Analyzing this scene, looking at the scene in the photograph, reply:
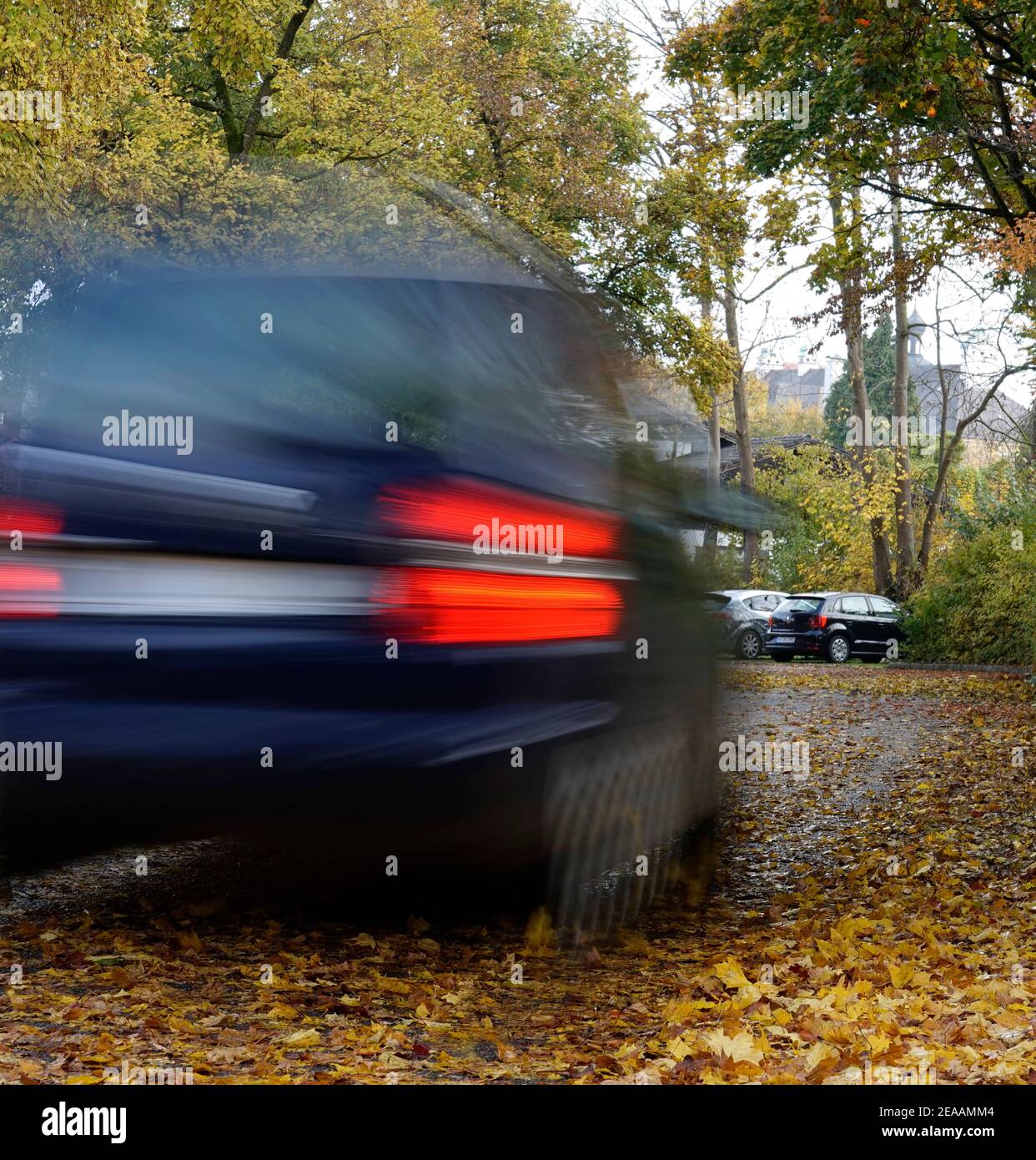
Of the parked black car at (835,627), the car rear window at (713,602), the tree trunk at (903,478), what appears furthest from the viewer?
the tree trunk at (903,478)

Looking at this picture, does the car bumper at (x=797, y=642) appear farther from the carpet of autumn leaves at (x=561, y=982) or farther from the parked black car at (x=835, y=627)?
the carpet of autumn leaves at (x=561, y=982)

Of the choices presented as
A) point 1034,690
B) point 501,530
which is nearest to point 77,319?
point 501,530

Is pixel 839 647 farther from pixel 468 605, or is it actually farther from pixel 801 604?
pixel 468 605

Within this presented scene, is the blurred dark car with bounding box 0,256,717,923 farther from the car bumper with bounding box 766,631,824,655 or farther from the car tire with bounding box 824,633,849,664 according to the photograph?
the car tire with bounding box 824,633,849,664

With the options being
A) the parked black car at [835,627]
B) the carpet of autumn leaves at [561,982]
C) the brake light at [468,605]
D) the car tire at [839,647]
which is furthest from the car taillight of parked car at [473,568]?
the car tire at [839,647]

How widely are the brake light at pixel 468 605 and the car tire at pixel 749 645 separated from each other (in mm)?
21227

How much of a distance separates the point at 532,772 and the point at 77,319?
103 inches

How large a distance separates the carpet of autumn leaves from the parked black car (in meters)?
18.8

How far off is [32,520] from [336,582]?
3.84 ft

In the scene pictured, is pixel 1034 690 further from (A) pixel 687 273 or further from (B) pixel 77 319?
(B) pixel 77 319

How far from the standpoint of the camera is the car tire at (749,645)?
25281 millimetres

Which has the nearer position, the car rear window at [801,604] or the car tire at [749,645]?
the car tire at [749,645]

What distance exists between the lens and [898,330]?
3106 centimetres

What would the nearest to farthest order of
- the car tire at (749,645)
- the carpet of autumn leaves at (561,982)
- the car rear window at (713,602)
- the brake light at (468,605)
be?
the carpet of autumn leaves at (561,982)
the brake light at (468,605)
the car rear window at (713,602)
the car tire at (749,645)
